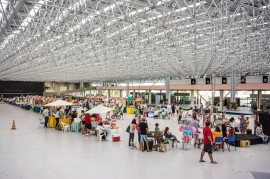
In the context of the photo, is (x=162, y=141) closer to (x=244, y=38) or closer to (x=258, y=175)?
(x=258, y=175)

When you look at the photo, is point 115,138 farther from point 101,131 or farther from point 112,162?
point 112,162

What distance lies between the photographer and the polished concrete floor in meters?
8.13

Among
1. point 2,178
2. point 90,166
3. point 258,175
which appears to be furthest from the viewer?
point 90,166

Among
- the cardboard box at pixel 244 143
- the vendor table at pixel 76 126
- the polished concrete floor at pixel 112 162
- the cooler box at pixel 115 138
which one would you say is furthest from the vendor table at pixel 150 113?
the cardboard box at pixel 244 143

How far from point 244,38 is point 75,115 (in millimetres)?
13163

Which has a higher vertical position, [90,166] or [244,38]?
[244,38]

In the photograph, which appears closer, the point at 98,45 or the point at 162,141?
the point at 162,141

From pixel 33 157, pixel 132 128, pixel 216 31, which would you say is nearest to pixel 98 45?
pixel 216 31

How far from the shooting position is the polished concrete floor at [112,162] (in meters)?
8.13

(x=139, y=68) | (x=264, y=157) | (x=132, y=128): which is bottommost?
(x=264, y=157)

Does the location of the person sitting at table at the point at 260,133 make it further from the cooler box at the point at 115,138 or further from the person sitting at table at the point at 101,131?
the person sitting at table at the point at 101,131

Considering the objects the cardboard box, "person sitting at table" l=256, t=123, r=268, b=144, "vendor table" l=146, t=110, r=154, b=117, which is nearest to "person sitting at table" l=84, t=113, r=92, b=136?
the cardboard box

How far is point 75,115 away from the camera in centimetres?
1797

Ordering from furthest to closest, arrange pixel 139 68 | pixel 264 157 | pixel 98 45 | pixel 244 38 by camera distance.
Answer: pixel 139 68 < pixel 98 45 < pixel 244 38 < pixel 264 157
